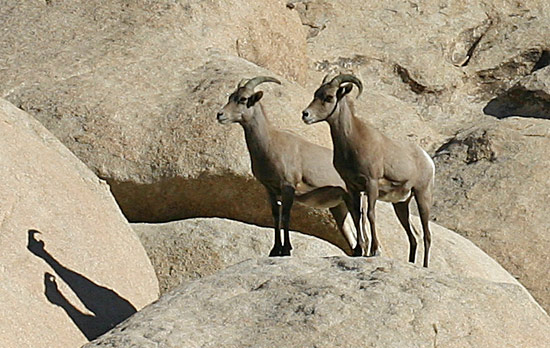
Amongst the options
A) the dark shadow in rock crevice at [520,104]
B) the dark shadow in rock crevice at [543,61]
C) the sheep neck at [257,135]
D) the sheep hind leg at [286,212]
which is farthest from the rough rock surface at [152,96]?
the dark shadow in rock crevice at [543,61]

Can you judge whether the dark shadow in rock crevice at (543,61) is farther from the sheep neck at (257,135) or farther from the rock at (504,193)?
the sheep neck at (257,135)

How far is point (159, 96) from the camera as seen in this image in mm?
13609

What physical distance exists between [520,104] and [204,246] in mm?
7676

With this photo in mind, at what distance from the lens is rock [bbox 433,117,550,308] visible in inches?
568

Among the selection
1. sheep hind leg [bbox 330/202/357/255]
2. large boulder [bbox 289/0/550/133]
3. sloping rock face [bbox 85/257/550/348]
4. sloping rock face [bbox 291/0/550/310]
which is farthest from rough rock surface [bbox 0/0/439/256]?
sloping rock face [bbox 85/257/550/348]

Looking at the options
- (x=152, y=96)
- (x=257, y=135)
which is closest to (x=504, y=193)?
(x=152, y=96)

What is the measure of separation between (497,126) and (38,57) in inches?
249

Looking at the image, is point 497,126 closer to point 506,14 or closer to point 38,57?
point 506,14

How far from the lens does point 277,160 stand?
10.6 m

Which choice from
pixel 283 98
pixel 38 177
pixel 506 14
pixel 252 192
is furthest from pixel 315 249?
pixel 506 14

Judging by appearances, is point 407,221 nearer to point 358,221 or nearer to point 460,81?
point 358,221

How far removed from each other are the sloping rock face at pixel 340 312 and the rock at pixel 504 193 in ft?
18.6

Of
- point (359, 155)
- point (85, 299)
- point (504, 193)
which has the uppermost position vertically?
point (359, 155)

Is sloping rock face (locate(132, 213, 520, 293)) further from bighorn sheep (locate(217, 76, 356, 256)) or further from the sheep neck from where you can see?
the sheep neck
